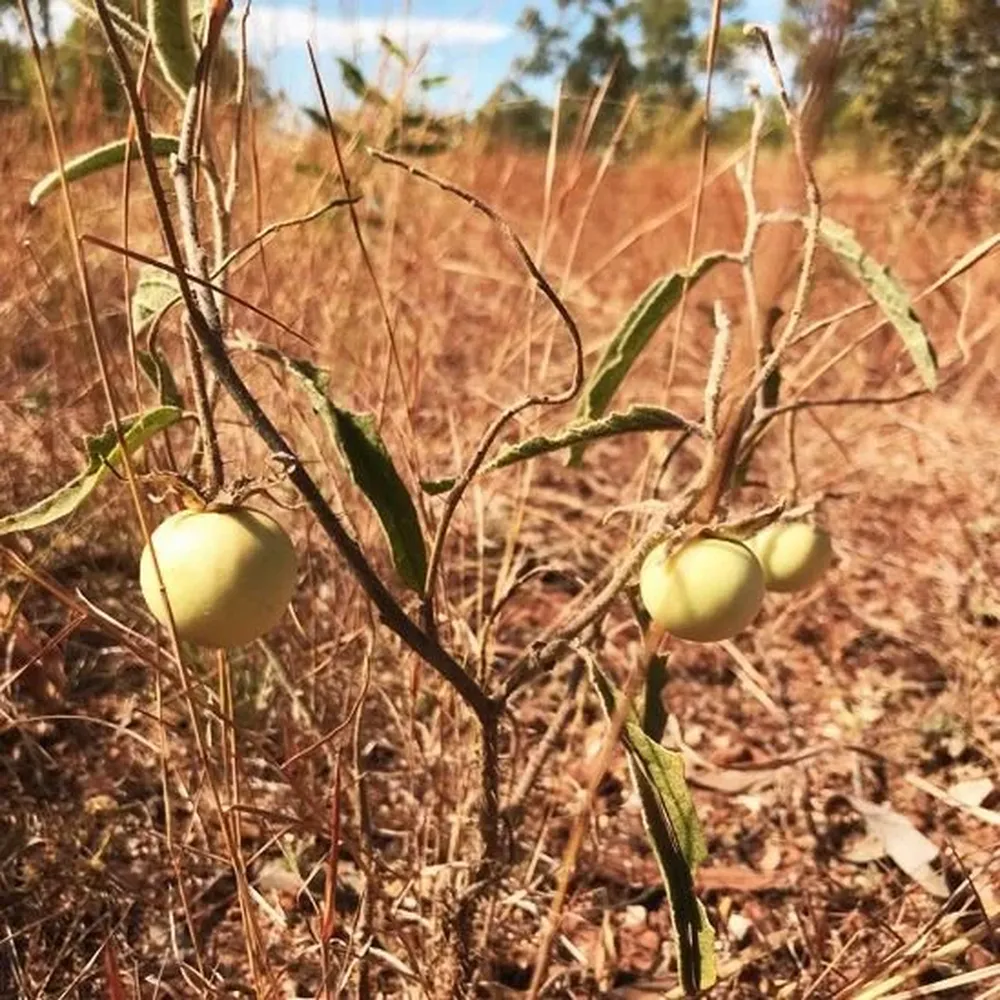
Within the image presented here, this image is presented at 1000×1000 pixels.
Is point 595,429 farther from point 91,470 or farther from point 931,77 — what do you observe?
point 931,77

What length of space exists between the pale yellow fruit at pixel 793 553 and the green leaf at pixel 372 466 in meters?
0.25

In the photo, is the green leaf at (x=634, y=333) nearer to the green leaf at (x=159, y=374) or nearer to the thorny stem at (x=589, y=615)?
the thorny stem at (x=589, y=615)

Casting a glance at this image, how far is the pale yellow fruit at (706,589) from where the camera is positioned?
2.08 feet

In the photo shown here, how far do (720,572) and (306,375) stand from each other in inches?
10.0

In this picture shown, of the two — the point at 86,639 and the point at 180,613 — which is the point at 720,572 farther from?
the point at 86,639

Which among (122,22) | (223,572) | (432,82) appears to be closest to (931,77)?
(432,82)

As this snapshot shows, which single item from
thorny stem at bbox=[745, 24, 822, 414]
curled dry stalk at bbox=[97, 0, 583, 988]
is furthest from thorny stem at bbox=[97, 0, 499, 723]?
thorny stem at bbox=[745, 24, 822, 414]

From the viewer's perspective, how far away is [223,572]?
0.58 meters

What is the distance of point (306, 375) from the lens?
66 cm

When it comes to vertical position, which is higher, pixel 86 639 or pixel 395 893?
pixel 86 639

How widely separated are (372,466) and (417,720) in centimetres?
59

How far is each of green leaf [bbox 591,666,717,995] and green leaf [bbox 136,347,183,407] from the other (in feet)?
1.05

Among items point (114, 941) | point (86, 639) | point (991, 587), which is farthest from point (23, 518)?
point (991, 587)

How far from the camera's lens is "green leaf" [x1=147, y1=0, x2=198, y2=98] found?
700mm
